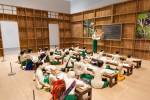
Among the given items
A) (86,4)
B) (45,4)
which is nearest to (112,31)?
(86,4)

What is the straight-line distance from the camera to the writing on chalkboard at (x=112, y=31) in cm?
756

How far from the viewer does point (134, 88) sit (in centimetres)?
316

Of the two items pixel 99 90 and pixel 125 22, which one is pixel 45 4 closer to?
pixel 125 22

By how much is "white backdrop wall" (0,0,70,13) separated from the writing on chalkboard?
15.6 feet

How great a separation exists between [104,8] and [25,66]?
21.9ft

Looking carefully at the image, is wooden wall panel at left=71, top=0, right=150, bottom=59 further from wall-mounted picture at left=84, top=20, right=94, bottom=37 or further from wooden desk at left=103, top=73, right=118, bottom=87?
wooden desk at left=103, top=73, right=118, bottom=87

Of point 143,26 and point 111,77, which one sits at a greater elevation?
point 143,26

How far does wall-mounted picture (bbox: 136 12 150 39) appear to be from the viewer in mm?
6270

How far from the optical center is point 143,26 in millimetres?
6434

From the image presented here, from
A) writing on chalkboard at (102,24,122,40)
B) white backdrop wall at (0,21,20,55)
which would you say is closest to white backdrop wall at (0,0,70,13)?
white backdrop wall at (0,21,20,55)

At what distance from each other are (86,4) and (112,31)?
147 inches

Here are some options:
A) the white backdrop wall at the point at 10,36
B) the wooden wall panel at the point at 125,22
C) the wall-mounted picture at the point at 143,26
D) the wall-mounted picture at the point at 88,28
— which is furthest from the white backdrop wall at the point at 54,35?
the wall-mounted picture at the point at 143,26

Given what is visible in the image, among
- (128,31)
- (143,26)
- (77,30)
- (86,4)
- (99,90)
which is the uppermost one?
(86,4)

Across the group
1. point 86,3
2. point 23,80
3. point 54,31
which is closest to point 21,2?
point 54,31
